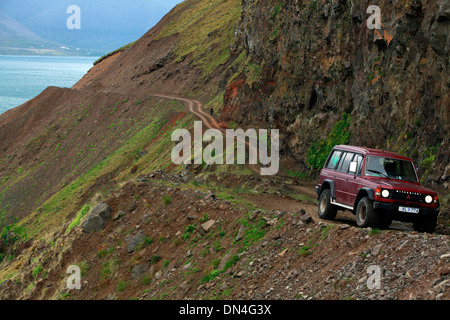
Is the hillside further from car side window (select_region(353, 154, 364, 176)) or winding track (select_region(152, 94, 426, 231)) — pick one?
car side window (select_region(353, 154, 364, 176))

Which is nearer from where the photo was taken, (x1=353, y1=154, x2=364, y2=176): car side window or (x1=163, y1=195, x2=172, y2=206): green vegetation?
(x1=353, y1=154, x2=364, y2=176): car side window

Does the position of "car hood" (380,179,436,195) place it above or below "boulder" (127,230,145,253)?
above

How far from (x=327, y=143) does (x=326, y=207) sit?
14.9m

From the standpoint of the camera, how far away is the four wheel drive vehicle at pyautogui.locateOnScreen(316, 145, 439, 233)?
43.1ft

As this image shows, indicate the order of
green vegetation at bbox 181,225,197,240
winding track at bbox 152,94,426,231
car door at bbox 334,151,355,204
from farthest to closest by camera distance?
green vegetation at bbox 181,225,197,240
winding track at bbox 152,94,426,231
car door at bbox 334,151,355,204

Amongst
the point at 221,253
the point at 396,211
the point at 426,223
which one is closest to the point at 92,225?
the point at 221,253

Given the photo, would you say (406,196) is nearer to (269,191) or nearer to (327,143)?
(269,191)

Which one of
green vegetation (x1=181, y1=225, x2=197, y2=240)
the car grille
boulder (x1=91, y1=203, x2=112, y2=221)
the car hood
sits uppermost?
the car hood

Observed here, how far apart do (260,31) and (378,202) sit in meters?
32.5

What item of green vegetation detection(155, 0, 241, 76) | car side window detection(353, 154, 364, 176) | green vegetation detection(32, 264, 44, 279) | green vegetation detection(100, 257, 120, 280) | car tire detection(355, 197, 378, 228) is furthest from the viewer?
green vegetation detection(155, 0, 241, 76)

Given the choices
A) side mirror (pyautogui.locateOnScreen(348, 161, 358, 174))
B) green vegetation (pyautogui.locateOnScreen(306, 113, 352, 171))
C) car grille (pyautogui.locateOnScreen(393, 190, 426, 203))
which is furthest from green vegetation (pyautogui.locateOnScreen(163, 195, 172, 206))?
green vegetation (pyautogui.locateOnScreen(306, 113, 352, 171))

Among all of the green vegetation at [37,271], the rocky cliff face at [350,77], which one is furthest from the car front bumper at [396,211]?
the green vegetation at [37,271]

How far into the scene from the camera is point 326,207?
15680 millimetres
